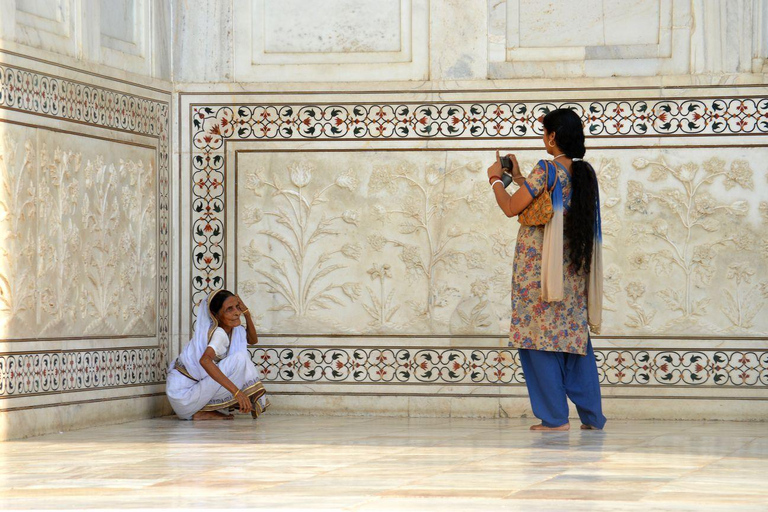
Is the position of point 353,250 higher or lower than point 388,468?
higher

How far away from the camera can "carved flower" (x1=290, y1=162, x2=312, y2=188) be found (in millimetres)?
6211

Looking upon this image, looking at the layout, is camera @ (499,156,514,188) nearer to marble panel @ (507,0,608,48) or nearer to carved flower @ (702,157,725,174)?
marble panel @ (507,0,608,48)

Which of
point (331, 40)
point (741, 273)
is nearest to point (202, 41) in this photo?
point (331, 40)

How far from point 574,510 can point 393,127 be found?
12.0 ft

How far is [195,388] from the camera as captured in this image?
224 inches

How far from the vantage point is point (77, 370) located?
5.38 metres

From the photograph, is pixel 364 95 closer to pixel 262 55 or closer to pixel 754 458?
pixel 262 55

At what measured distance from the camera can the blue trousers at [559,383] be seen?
196 inches

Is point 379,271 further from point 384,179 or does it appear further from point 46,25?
point 46,25

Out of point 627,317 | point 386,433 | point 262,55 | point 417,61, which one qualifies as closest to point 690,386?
point 627,317

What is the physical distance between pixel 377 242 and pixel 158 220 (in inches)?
44.7

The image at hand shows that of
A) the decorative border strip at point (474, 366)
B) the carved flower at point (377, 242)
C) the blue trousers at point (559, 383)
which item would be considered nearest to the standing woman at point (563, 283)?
the blue trousers at point (559, 383)

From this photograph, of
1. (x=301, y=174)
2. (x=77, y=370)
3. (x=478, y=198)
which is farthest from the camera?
(x=301, y=174)

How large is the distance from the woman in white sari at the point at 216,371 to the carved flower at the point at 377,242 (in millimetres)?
767
